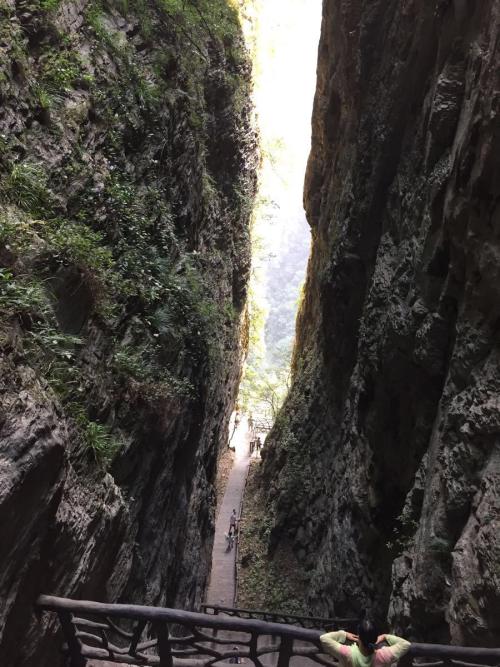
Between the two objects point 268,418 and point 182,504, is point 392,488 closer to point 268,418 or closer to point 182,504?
point 182,504

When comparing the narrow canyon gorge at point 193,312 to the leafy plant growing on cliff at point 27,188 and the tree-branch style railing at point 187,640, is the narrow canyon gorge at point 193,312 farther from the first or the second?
the tree-branch style railing at point 187,640

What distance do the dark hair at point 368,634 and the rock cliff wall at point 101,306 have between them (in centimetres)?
239

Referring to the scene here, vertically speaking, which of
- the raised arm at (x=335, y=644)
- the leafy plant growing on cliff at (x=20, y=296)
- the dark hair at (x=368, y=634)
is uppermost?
the leafy plant growing on cliff at (x=20, y=296)

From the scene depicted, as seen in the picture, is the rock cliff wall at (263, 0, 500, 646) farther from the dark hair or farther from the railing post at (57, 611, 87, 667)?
the railing post at (57, 611, 87, 667)

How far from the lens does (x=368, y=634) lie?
9.69 ft

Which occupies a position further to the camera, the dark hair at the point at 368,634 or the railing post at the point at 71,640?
the railing post at the point at 71,640

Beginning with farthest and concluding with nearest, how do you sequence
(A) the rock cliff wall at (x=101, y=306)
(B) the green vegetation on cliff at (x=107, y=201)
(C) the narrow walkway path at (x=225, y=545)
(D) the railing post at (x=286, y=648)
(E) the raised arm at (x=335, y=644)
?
1. (C) the narrow walkway path at (x=225, y=545)
2. (B) the green vegetation on cliff at (x=107, y=201)
3. (D) the railing post at (x=286, y=648)
4. (A) the rock cliff wall at (x=101, y=306)
5. (E) the raised arm at (x=335, y=644)

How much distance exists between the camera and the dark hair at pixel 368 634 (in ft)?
9.66

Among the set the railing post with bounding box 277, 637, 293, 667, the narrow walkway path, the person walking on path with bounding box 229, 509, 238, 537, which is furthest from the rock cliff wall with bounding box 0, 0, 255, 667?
the person walking on path with bounding box 229, 509, 238, 537

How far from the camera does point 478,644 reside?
4.00 metres

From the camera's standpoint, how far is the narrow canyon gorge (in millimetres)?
4000

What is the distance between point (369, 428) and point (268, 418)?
85.7 feet

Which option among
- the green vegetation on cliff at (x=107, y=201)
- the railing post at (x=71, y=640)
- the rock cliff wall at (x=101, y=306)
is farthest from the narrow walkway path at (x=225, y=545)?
the railing post at (x=71, y=640)

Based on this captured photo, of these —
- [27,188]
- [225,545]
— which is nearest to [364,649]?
[27,188]
